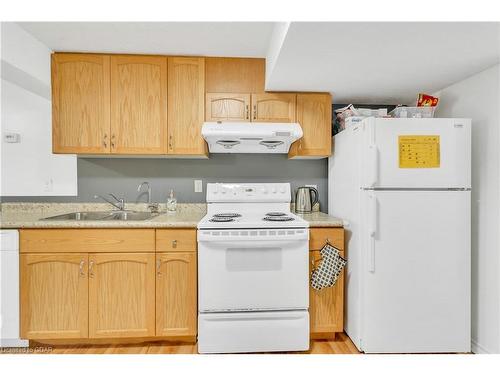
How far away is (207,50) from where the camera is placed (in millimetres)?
2221

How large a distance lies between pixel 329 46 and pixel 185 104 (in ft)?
3.78

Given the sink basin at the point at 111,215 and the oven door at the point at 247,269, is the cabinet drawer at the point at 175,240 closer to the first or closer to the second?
the oven door at the point at 247,269

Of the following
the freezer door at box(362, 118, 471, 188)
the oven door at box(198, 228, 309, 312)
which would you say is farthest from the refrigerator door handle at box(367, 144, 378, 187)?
the oven door at box(198, 228, 309, 312)

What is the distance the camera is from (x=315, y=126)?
7.85ft

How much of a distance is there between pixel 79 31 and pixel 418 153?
7.56 ft

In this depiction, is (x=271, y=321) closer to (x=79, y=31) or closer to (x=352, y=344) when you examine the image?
(x=352, y=344)

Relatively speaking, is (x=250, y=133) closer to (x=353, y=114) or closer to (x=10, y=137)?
(x=353, y=114)

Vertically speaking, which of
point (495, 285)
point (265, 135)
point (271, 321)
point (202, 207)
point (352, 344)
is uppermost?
point (265, 135)

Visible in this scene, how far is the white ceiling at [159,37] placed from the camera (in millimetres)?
1878

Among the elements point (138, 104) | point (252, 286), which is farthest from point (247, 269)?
point (138, 104)

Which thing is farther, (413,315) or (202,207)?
(202,207)

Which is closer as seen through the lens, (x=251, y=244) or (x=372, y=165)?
(x=372, y=165)

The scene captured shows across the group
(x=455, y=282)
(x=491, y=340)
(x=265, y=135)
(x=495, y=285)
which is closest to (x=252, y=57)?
(x=265, y=135)

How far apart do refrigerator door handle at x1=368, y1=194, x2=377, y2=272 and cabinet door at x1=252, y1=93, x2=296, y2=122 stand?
91cm
